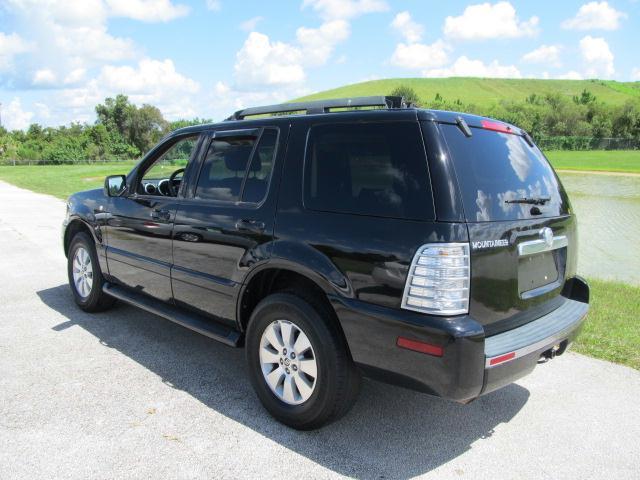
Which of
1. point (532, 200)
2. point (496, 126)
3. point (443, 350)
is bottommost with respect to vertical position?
point (443, 350)

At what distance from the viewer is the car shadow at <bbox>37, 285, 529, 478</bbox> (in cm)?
309

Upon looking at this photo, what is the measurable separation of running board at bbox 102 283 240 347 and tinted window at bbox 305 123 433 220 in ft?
3.88

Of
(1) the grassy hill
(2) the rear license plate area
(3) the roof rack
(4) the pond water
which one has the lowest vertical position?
(4) the pond water

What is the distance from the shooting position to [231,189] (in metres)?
3.86

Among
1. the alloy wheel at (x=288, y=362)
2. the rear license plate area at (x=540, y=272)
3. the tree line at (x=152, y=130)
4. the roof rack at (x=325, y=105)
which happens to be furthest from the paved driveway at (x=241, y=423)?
the tree line at (x=152, y=130)

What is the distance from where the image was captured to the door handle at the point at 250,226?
3508 millimetres

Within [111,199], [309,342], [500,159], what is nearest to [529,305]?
[500,159]

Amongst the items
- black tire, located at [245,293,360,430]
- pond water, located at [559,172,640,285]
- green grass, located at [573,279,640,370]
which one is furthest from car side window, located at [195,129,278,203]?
pond water, located at [559,172,640,285]

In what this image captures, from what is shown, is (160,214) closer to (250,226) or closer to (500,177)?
(250,226)

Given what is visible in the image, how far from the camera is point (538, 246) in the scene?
3172 mm

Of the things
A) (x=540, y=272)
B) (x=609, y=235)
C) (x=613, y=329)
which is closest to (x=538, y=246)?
(x=540, y=272)

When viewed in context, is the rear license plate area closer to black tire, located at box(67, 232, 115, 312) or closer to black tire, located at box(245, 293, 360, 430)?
black tire, located at box(245, 293, 360, 430)

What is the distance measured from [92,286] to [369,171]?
3587 mm

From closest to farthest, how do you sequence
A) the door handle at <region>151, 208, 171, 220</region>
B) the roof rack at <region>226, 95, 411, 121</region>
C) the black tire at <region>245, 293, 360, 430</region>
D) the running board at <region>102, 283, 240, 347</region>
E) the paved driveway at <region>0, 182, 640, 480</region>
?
the paved driveway at <region>0, 182, 640, 480</region> → the black tire at <region>245, 293, 360, 430</region> → the roof rack at <region>226, 95, 411, 121</region> → the running board at <region>102, 283, 240, 347</region> → the door handle at <region>151, 208, 171, 220</region>
